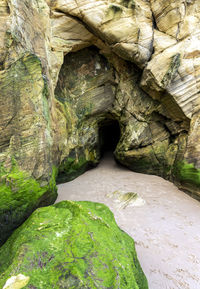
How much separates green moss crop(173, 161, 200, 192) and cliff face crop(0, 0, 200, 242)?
48 mm

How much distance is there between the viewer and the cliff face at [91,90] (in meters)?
4.83

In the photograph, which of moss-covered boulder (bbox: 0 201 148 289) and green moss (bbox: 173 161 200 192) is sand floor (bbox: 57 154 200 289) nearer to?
green moss (bbox: 173 161 200 192)

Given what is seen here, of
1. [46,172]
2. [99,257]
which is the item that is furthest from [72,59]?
[99,257]

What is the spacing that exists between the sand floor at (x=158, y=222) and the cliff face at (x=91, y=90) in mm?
1061

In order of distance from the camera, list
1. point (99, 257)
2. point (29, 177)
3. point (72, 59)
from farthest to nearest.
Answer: point (72, 59) → point (29, 177) → point (99, 257)

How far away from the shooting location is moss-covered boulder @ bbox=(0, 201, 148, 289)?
2.53 m

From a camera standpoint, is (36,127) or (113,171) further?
(113,171)

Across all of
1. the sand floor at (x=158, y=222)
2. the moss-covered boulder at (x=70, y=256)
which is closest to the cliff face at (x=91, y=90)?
the sand floor at (x=158, y=222)

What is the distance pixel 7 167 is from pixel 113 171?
8030 millimetres

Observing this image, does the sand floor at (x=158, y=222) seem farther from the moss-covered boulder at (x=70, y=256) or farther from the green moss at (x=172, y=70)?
the green moss at (x=172, y=70)

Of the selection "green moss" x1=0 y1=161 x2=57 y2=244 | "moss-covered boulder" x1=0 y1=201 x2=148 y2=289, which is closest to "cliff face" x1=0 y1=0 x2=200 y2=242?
"green moss" x1=0 y1=161 x2=57 y2=244

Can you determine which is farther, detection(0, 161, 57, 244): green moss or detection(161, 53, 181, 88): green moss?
detection(161, 53, 181, 88): green moss

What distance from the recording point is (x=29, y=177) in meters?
5.05

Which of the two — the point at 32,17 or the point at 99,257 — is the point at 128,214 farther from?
the point at 32,17
